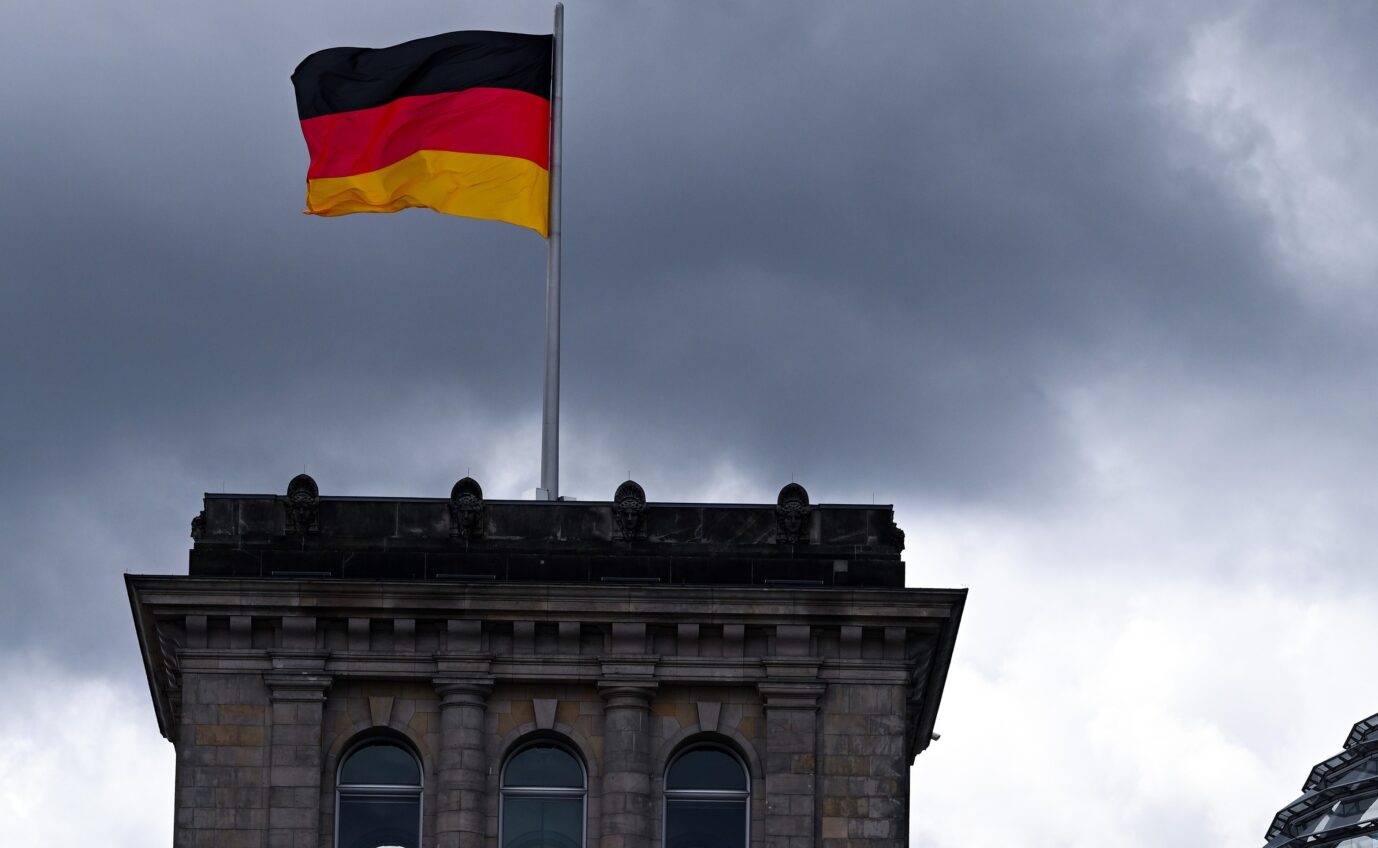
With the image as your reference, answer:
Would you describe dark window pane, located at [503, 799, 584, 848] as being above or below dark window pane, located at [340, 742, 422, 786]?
below

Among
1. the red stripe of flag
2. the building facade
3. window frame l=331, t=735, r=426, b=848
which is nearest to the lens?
window frame l=331, t=735, r=426, b=848

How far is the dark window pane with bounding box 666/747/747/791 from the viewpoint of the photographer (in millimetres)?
57531

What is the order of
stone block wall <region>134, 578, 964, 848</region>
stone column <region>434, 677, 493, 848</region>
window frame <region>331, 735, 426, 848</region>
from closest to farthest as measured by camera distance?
stone column <region>434, 677, 493, 848</region> → stone block wall <region>134, 578, 964, 848</region> → window frame <region>331, 735, 426, 848</region>

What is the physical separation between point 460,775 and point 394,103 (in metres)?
15.1

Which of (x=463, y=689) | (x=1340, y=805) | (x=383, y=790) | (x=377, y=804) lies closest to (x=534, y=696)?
(x=463, y=689)

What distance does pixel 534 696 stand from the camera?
57406 millimetres

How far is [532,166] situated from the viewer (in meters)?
64.1

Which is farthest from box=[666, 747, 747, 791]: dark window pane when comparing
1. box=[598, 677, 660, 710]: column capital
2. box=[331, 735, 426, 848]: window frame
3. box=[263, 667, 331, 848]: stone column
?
box=[263, 667, 331, 848]: stone column

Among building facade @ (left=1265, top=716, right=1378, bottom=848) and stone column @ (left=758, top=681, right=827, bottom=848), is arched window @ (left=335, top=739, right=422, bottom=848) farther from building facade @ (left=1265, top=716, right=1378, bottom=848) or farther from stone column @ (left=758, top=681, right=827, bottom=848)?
building facade @ (left=1265, top=716, right=1378, bottom=848)

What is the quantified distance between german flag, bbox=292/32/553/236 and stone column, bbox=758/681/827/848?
471 inches

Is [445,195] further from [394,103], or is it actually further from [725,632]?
[725,632]

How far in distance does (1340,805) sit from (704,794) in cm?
8642

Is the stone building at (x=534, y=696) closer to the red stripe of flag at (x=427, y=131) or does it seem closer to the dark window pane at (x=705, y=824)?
the dark window pane at (x=705, y=824)

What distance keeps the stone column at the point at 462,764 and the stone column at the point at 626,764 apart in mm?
2175
